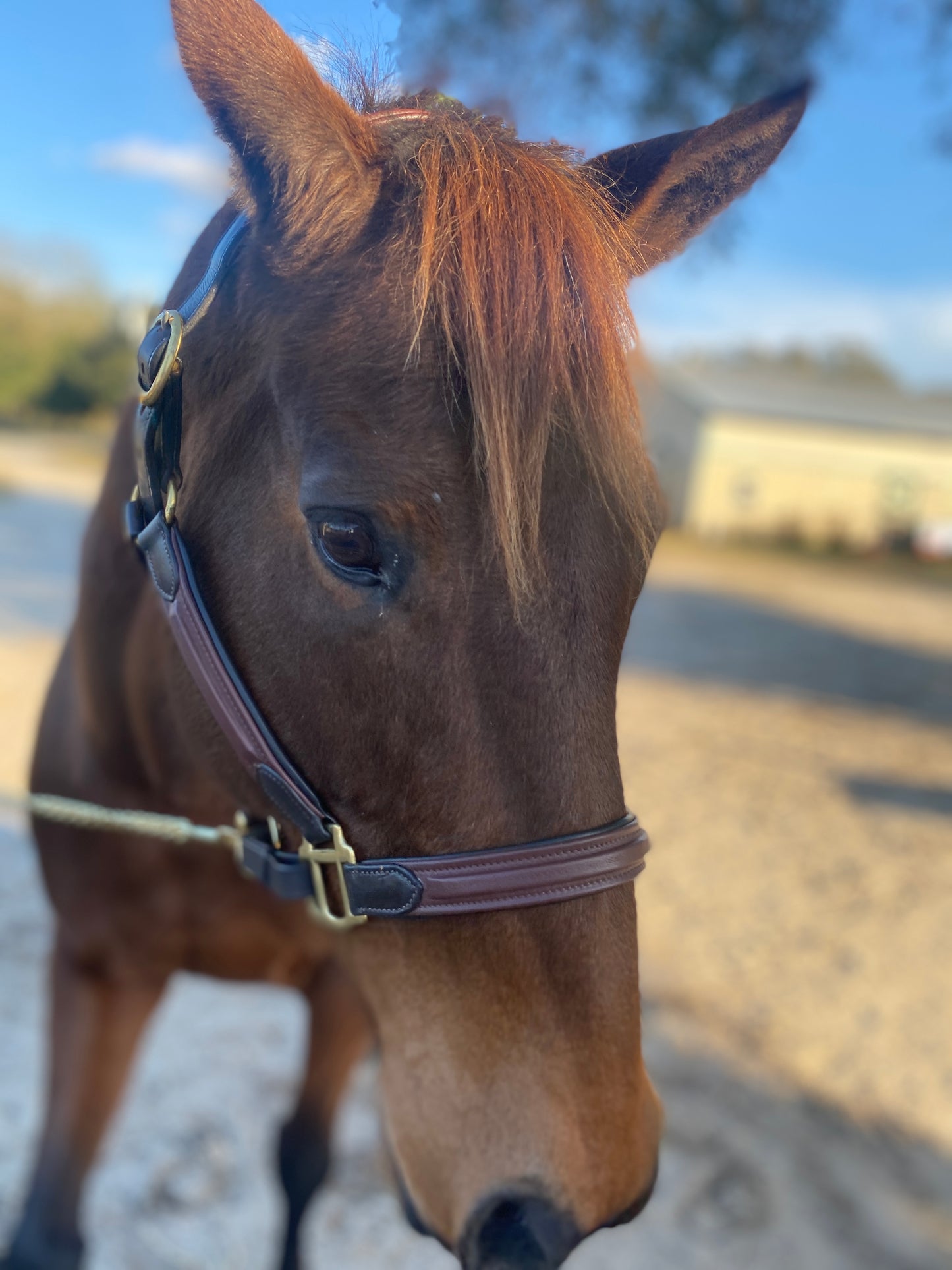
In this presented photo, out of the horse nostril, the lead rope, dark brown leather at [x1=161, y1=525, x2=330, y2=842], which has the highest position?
dark brown leather at [x1=161, y1=525, x2=330, y2=842]

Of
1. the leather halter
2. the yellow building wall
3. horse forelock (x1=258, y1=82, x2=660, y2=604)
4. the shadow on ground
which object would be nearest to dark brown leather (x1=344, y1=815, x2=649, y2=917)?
the leather halter

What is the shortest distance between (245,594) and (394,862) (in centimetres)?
38

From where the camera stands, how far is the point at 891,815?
18.0ft

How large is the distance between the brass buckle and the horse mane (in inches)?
15.3

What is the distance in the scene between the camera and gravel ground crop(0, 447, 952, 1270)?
7.92 ft

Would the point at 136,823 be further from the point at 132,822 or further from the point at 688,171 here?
the point at 688,171

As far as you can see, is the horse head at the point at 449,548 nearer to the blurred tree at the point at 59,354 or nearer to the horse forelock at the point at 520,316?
the horse forelock at the point at 520,316

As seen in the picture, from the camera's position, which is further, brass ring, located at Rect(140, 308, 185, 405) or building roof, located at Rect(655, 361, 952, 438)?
building roof, located at Rect(655, 361, 952, 438)

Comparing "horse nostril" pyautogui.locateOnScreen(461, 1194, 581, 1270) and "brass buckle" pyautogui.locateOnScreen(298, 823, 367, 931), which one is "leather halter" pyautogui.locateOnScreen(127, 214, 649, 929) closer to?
"brass buckle" pyautogui.locateOnScreen(298, 823, 367, 931)

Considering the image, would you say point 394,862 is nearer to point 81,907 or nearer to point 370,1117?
point 81,907

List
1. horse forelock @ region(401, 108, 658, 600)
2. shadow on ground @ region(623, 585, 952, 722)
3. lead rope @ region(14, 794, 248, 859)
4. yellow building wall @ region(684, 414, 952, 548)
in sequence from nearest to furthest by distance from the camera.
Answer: horse forelock @ region(401, 108, 658, 600), lead rope @ region(14, 794, 248, 859), shadow on ground @ region(623, 585, 952, 722), yellow building wall @ region(684, 414, 952, 548)

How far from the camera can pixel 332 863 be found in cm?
109

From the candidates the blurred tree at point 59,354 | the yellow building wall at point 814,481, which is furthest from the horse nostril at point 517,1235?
the blurred tree at point 59,354

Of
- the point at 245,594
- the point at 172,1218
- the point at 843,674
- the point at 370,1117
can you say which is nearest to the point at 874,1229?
the point at 370,1117
